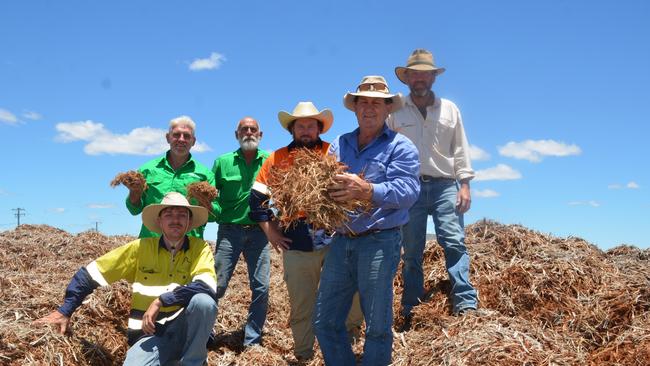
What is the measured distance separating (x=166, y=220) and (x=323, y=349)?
199 centimetres

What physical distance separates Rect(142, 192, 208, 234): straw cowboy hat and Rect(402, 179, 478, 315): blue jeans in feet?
7.93

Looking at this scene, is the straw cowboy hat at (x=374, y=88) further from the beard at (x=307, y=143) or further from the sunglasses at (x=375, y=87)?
the beard at (x=307, y=143)

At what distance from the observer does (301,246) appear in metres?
5.97

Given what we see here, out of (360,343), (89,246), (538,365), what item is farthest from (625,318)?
(89,246)

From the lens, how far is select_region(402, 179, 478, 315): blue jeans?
6570 millimetres

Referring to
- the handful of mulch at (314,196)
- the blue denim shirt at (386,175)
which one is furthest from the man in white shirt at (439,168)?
the handful of mulch at (314,196)

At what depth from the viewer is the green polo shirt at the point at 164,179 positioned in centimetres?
649

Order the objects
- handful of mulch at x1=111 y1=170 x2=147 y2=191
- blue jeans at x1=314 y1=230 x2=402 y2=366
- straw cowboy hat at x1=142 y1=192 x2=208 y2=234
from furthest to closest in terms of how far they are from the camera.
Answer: handful of mulch at x1=111 y1=170 x2=147 y2=191, straw cowboy hat at x1=142 y1=192 x2=208 y2=234, blue jeans at x1=314 y1=230 x2=402 y2=366

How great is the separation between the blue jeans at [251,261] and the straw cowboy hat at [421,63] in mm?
2622

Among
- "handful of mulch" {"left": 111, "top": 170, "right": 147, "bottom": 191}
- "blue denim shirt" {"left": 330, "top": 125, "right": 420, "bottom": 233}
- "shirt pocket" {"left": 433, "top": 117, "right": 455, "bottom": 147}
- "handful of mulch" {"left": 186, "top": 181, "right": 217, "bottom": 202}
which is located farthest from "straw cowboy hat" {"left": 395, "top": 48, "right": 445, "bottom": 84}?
"handful of mulch" {"left": 111, "top": 170, "right": 147, "bottom": 191}

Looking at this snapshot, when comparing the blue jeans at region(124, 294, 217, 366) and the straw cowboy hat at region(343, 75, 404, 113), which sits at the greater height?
the straw cowboy hat at region(343, 75, 404, 113)

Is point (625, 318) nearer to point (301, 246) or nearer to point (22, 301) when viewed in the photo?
point (301, 246)

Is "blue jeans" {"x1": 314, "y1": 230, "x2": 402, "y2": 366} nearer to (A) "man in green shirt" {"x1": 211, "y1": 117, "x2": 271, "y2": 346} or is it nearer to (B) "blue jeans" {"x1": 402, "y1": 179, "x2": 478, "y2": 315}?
(B) "blue jeans" {"x1": 402, "y1": 179, "x2": 478, "y2": 315}

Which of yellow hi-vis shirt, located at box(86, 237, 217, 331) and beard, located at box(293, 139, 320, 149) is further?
beard, located at box(293, 139, 320, 149)
